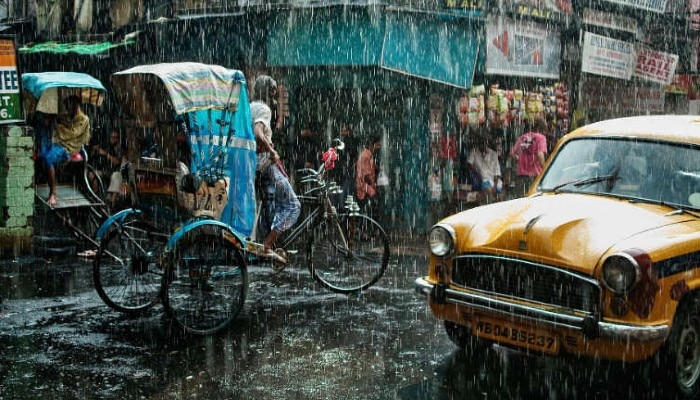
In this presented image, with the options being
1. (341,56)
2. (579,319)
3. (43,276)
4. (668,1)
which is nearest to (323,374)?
(579,319)

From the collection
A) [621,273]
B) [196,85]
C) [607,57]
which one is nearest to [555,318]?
[621,273]

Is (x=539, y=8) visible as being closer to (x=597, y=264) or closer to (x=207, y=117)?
(x=207, y=117)

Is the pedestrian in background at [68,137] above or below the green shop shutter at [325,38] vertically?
below

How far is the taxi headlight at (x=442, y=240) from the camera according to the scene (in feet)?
17.6

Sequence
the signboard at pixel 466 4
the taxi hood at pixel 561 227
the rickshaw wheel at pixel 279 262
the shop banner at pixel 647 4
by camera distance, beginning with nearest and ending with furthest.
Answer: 1. the taxi hood at pixel 561 227
2. the rickshaw wheel at pixel 279 262
3. the signboard at pixel 466 4
4. the shop banner at pixel 647 4

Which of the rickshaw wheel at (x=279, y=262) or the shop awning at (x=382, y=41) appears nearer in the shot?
the rickshaw wheel at (x=279, y=262)

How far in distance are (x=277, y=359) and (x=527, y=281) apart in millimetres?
2003

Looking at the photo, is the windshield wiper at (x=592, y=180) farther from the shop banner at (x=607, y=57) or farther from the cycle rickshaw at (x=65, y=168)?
the shop banner at (x=607, y=57)

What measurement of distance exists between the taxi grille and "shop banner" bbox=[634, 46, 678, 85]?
49.1 feet

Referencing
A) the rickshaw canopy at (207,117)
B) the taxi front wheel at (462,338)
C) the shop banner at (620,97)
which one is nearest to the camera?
the taxi front wheel at (462,338)

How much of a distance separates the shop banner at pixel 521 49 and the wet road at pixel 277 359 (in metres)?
8.16

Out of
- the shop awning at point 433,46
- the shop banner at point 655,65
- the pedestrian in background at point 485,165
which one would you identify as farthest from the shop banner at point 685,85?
the shop awning at point 433,46

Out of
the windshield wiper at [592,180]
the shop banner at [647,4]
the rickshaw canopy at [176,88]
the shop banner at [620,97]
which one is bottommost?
the windshield wiper at [592,180]

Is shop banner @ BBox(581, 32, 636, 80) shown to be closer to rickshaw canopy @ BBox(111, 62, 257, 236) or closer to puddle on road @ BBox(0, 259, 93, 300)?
rickshaw canopy @ BBox(111, 62, 257, 236)
